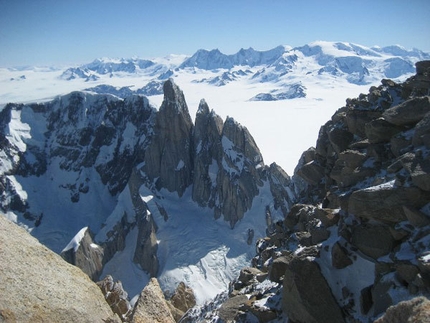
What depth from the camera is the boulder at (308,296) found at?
14.7 m

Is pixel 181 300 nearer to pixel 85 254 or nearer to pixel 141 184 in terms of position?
pixel 85 254

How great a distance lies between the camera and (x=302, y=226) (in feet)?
76.0

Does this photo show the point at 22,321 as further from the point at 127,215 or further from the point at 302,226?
the point at 127,215

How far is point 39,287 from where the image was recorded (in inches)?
492

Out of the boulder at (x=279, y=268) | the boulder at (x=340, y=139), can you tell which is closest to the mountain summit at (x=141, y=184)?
the boulder at (x=340, y=139)

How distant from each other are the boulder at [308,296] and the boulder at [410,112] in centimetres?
960

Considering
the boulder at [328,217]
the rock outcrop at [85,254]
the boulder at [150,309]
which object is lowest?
the rock outcrop at [85,254]

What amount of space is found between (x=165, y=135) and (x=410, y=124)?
9065 cm

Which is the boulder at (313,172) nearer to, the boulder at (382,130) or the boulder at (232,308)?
the boulder at (382,130)

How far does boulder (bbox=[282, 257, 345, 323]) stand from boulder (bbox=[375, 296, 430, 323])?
4.92 metres

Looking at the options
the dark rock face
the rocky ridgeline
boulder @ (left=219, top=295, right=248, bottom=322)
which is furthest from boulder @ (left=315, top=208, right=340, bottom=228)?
the dark rock face

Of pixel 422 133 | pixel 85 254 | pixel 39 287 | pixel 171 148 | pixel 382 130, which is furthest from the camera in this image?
pixel 171 148

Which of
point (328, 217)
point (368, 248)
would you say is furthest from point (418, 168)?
point (328, 217)

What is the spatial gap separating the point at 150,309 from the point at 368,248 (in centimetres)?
1386
